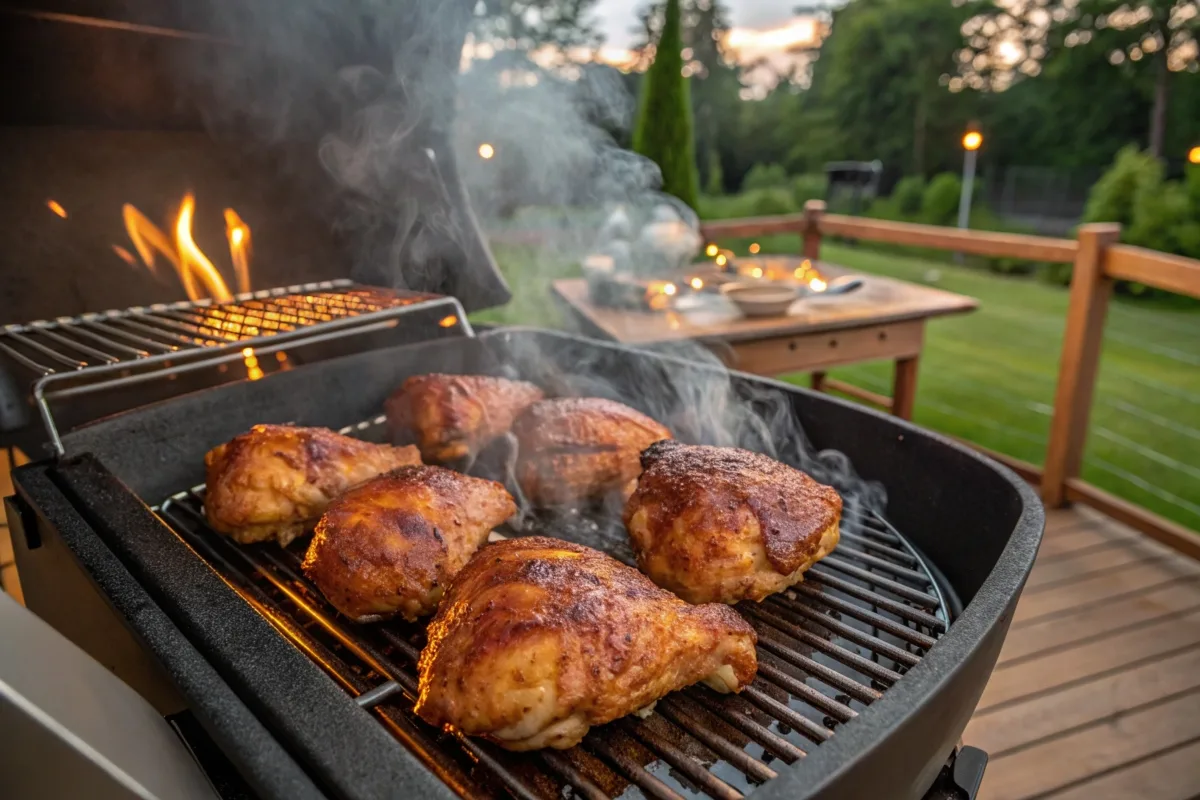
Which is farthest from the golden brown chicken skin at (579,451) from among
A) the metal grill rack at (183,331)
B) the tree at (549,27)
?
the tree at (549,27)

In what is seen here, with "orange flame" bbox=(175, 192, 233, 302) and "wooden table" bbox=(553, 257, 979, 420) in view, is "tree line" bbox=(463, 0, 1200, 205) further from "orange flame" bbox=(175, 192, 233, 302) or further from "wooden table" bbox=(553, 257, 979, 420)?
"orange flame" bbox=(175, 192, 233, 302)

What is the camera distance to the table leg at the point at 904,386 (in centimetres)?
525

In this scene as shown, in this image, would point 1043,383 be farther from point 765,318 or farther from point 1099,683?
point 1099,683

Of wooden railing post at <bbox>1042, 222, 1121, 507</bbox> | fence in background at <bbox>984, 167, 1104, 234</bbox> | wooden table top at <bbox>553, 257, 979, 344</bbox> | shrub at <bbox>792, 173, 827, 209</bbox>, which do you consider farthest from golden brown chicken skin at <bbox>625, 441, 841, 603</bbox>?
fence in background at <bbox>984, 167, 1104, 234</bbox>

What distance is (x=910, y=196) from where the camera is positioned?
23.5m

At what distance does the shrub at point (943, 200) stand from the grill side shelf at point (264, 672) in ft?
76.4

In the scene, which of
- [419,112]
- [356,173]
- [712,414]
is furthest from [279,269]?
[712,414]

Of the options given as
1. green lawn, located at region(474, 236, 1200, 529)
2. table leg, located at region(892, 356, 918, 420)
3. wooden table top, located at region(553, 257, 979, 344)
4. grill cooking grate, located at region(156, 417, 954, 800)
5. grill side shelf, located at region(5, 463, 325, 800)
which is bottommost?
green lawn, located at region(474, 236, 1200, 529)

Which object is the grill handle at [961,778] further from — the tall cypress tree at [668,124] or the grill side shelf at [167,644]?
the tall cypress tree at [668,124]

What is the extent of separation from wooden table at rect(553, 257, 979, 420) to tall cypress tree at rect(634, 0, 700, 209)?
5.02 meters

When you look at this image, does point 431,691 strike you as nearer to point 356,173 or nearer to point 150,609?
point 150,609

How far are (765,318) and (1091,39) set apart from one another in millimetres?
23879

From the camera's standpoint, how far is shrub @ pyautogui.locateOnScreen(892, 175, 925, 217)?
920 inches

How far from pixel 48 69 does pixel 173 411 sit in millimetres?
1254
